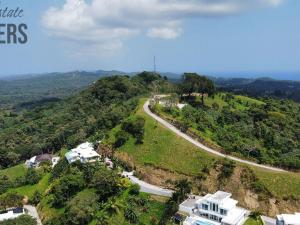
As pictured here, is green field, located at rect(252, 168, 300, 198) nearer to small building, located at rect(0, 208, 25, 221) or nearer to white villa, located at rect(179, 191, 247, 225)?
white villa, located at rect(179, 191, 247, 225)

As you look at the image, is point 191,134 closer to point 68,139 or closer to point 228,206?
point 228,206

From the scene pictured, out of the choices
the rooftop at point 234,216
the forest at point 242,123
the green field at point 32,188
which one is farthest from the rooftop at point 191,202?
the green field at point 32,188

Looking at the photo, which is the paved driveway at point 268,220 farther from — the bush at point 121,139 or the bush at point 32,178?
the bush at point 32,178

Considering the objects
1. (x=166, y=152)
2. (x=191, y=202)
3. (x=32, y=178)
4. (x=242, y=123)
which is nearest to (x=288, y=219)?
(x=191, y=202)

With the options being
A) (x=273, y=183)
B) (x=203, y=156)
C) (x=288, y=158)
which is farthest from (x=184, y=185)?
(x=288, y=158)

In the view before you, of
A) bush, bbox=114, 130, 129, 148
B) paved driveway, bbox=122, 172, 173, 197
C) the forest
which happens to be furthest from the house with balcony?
the forest

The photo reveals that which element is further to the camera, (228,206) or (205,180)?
(205,180)
